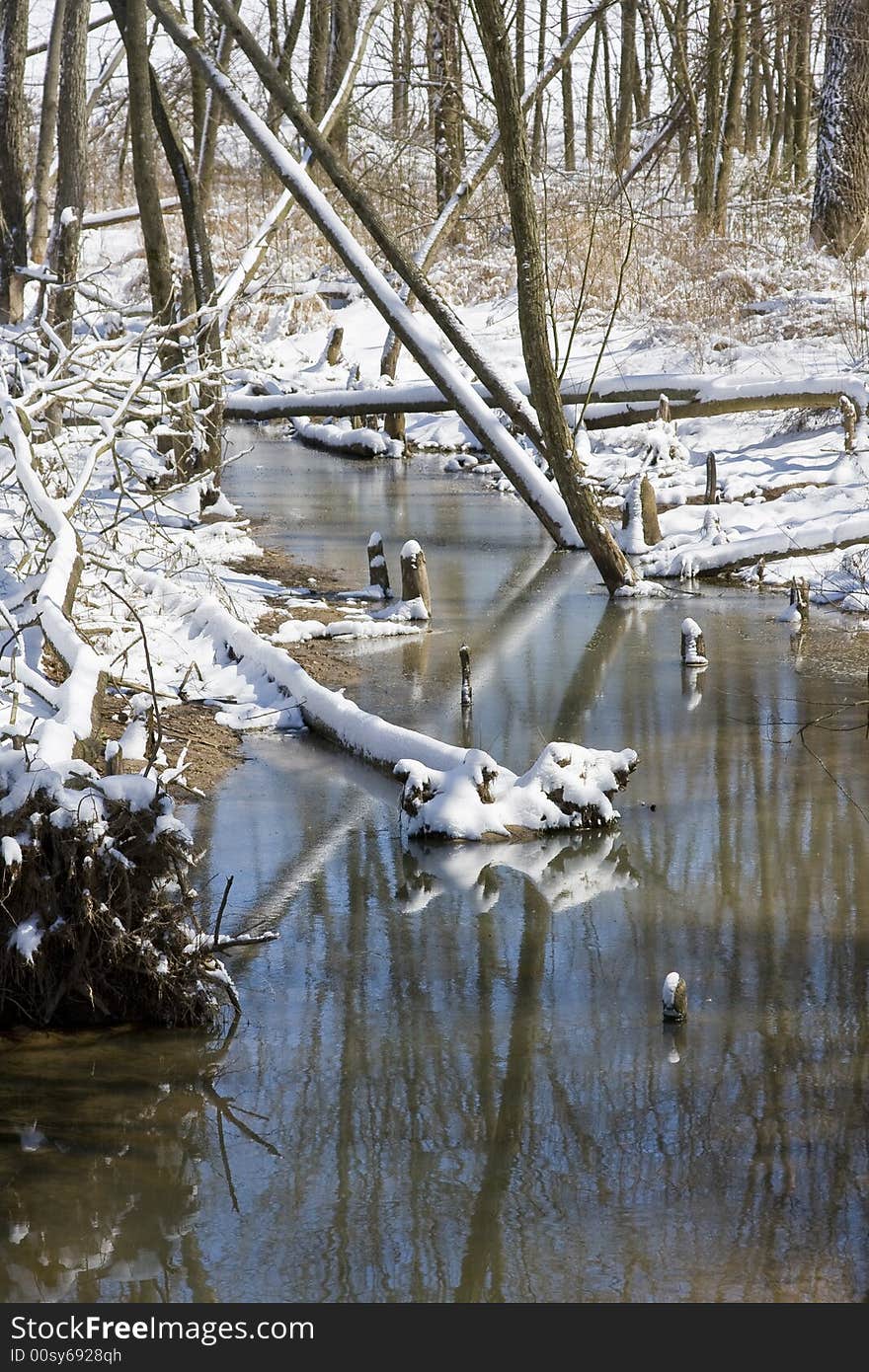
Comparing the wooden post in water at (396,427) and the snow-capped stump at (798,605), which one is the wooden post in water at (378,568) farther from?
the wooden post in water at (396,427)

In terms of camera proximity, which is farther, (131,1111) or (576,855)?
(576,855)

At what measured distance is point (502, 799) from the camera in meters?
7.48

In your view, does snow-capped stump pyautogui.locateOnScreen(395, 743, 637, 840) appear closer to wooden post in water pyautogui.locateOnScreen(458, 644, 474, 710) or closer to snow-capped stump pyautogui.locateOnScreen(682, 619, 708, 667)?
wooden post in water pyautogui.locateOnScreen(458, 644, 474, 710)

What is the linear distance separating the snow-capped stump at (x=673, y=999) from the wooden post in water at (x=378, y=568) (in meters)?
7.48

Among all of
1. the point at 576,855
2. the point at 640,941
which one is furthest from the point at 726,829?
the point at 640,941

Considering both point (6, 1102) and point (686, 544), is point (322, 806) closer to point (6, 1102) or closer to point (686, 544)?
point (6, 1102)

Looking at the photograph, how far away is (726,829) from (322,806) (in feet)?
6.98

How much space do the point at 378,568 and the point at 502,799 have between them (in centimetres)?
548

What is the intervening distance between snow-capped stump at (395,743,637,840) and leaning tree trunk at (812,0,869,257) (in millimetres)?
15693

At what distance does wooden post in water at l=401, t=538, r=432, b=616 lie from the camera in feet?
39.2

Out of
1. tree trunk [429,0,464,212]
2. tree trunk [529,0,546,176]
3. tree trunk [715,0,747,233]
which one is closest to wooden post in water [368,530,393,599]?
tree trunk [529,0,546,176]

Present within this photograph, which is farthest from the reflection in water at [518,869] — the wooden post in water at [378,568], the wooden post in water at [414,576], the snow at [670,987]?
the wooden post in water at [378,568]

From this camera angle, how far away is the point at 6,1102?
4.86m

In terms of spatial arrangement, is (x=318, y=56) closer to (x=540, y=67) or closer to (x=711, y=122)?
(x=540, y=67)
